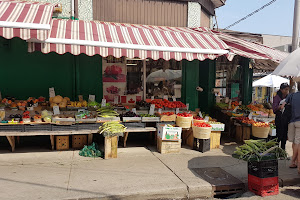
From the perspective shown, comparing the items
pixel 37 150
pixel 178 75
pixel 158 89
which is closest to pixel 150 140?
pixel 158 89

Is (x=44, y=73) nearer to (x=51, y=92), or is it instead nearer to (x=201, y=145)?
(x=51, y=92)

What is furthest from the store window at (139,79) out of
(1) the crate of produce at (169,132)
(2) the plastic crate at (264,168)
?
(2) the plastic crate at (264,168)

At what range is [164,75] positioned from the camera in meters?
8.98

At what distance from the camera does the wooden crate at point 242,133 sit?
795 centimetres

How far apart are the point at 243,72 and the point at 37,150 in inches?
344

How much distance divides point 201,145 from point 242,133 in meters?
1.94

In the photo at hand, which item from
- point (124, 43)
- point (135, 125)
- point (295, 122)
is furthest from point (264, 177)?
point (124, 43)

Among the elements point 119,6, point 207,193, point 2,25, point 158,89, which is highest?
point 119,6

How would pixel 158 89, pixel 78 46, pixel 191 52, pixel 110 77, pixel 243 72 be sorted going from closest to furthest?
pixel 78 46 < pixel 191 52 < pixel 110 77 < pixel 158 89 < pixel 243 72

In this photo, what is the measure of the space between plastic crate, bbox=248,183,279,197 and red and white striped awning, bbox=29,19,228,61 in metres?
3.44

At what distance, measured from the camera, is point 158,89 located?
895cm

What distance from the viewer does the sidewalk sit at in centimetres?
435

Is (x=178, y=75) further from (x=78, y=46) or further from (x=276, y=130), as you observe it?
(x=78, y=46)

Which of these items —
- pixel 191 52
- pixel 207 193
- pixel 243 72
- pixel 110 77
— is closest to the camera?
pixel 207 193
